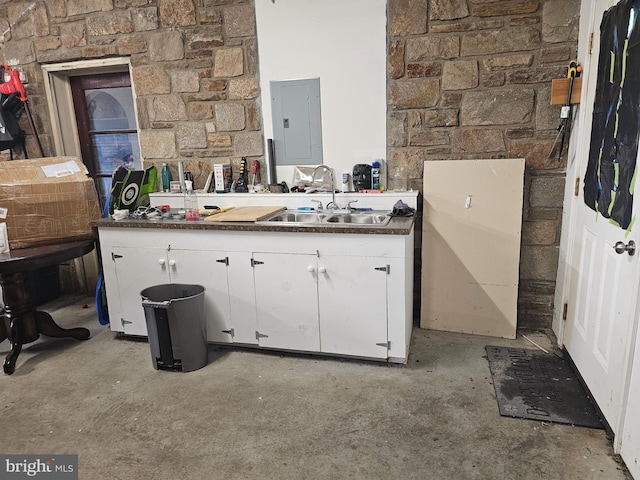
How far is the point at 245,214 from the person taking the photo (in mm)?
2918

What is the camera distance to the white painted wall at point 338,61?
3016mm

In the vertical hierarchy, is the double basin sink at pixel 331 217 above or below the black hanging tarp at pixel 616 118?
below

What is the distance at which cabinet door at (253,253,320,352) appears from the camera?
8.78ft

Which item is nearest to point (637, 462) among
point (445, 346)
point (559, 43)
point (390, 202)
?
point (445, 346)

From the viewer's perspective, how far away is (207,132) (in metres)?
3.49

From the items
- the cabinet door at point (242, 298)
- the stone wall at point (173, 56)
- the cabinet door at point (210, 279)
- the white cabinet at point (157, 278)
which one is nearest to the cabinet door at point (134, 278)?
the white cabinet at point (157, 278)

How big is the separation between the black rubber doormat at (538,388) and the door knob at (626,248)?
0.85m

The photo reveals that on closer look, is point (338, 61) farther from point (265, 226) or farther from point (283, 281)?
Answer: point (283, 281)

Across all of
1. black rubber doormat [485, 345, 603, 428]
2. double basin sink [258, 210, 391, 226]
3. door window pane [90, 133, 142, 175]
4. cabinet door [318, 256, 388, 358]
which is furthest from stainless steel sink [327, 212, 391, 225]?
door window pane [90, 133, 142, 175]

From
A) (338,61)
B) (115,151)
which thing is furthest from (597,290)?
(115,151)

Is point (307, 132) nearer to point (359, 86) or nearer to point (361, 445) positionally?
point (359, 86)

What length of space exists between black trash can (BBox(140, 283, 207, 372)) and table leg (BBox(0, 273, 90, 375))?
0.87 meters

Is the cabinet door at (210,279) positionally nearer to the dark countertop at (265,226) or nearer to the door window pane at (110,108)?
the dark countertop at (265,226)

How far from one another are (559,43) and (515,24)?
296 mm
